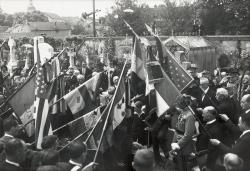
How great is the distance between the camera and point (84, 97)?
8.30 m

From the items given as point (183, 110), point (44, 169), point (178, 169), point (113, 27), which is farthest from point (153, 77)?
point (113, 27)

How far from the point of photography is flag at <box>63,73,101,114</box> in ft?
26.6

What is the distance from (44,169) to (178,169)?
4.17 m

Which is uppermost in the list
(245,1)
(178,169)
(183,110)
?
(245,1)

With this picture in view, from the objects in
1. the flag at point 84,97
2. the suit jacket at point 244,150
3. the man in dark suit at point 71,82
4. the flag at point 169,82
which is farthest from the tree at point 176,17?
the suit jacket at point 244,150

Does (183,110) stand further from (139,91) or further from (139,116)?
(139,91)

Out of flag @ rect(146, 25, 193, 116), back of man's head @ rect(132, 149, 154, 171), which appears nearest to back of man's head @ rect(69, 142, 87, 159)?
back of man's head @ rect(132, 149, 154, 171)

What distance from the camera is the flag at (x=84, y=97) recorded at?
8113 millimetres

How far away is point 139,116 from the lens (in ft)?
27.5

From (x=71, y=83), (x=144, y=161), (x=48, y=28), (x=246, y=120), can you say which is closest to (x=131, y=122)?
(x=246, y=120)

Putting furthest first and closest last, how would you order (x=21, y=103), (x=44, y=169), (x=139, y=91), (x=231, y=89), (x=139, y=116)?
1. (x=231, y=89)
2. (x=139, y=91)
3. (x=139, y=116)
4. (x=21, y=103)
5. (x=44, y=169)

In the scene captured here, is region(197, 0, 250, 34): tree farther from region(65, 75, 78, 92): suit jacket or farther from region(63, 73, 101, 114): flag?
region(63, 73, 101, 114): flag

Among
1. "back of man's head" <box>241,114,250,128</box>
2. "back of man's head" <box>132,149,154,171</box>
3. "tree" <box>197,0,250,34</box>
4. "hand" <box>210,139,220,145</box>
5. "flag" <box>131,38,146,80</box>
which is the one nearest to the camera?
"back of man's head" <box>132,149,154,171</box>

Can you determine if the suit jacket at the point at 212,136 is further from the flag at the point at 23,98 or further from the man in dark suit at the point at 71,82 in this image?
the man in dark suit at the point at 71,82
